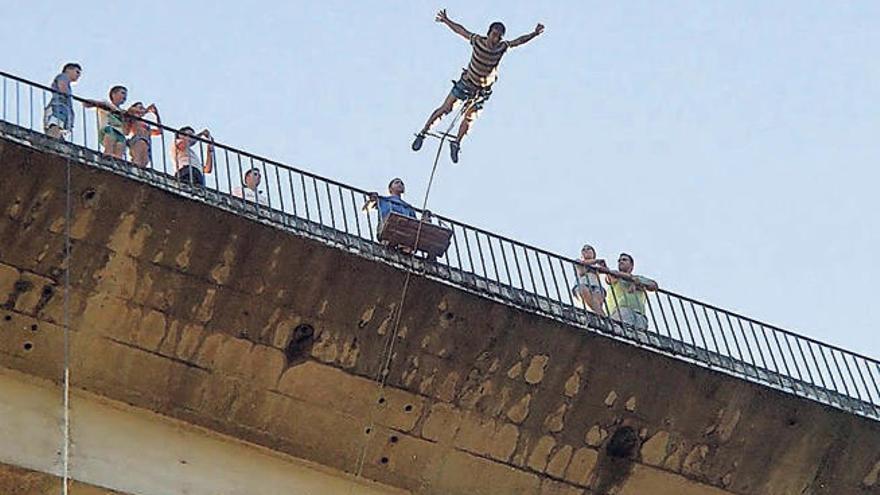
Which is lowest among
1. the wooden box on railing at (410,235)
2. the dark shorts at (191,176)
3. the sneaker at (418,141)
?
the dark shorts at (191,176)

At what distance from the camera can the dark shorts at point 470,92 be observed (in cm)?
1414

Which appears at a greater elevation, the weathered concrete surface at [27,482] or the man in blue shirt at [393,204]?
the man in blue shirt at [393,204]

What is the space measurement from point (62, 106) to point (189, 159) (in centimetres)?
116

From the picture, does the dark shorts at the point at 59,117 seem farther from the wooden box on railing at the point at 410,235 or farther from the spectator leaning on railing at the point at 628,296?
the spectator leaning on railing at the point at 628,296

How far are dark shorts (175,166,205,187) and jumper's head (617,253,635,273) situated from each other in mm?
4258

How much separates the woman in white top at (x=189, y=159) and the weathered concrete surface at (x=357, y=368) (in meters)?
0.71

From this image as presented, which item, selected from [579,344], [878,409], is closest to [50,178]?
[579,344]

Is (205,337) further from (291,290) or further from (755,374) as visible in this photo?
(755,374)

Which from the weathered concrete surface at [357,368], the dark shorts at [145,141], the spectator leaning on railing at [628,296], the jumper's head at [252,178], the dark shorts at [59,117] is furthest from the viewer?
the spectator leaning on railing at [628,296]

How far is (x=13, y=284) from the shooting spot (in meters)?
13.1

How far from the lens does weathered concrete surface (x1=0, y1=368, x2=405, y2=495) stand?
1280cm

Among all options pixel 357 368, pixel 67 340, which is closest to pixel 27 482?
pixel 67 340

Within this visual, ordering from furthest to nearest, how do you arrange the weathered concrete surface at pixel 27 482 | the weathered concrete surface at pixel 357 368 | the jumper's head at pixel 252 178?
the jumper's head at pixel 252 178 → the weathered concrete surface at pixel 357 368 → the weathered concrete surface at pixel 27 482

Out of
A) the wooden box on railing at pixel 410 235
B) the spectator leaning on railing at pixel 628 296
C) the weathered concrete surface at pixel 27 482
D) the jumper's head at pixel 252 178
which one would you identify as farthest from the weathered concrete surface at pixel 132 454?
the spectator leaning on railing at pixel 628 296
